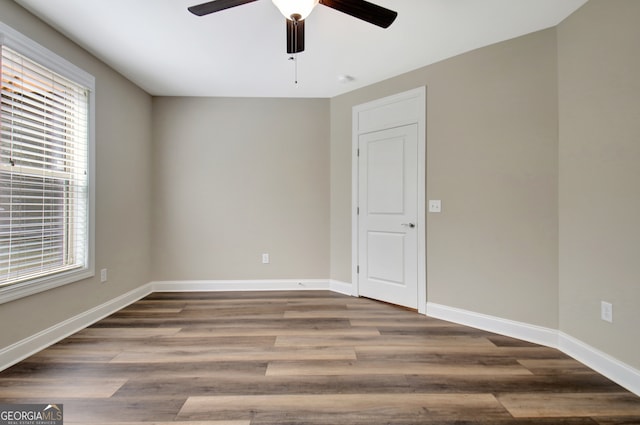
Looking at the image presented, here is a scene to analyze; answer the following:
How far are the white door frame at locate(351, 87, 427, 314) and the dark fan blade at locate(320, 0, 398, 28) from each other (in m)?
1.42

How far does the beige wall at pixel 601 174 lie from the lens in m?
1.76

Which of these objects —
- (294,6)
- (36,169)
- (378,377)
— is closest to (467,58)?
(294,6)

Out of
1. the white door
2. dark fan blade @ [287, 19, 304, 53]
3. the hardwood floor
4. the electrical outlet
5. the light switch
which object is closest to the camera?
the hardwood floor

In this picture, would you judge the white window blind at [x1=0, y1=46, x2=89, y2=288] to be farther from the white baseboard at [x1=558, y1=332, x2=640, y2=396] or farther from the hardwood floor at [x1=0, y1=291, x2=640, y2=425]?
the white baseboard at [x1=558, y1=332, x2=640, y2=396]

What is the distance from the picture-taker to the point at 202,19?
7.20 feet

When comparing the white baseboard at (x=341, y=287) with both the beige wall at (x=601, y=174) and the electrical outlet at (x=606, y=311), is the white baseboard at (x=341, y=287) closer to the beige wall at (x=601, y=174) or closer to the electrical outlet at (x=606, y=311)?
the beige wall at (x=601, y=174)

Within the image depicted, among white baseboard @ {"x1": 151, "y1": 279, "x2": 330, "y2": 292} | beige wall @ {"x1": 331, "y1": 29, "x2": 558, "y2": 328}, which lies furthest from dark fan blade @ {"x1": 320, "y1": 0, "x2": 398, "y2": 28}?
white baseboard @ {"x1": 151, "y1": 279, "x2": 330, "y2": 292}

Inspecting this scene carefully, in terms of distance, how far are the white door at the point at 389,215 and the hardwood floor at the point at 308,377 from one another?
58cm

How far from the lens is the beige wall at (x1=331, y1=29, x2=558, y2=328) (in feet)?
7.60

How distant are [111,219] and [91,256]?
1.41ft

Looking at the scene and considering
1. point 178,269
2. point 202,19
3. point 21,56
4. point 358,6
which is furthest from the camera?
point 178,269

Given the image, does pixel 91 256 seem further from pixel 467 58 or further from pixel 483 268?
pixel 467 58

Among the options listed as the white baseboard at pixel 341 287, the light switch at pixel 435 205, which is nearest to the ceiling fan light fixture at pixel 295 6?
the light switch at pixel 435 205

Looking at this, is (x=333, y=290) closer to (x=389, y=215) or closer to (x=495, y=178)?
(x=389, y=215)
